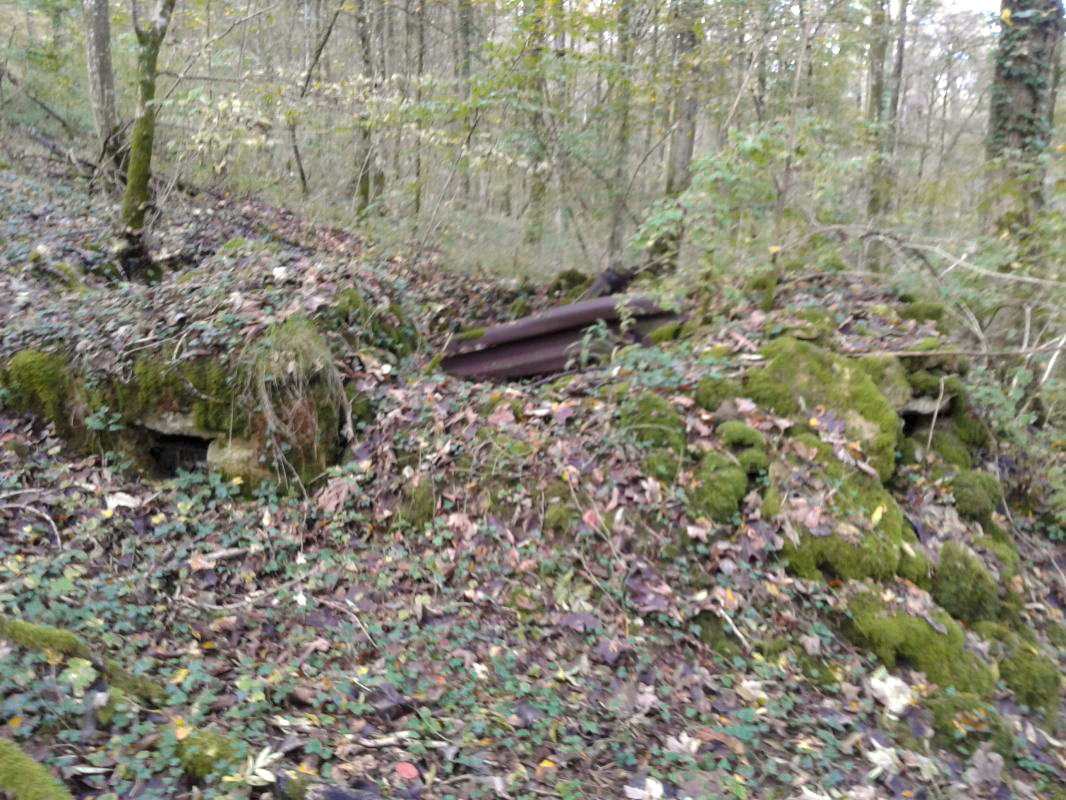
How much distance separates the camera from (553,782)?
378cm

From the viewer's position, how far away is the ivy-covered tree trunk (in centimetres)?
906

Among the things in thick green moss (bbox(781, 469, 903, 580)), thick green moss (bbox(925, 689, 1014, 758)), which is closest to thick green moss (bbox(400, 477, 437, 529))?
thick green moss (bbox(781, 469, 903, 580))

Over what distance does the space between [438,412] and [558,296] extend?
4802 millimetres

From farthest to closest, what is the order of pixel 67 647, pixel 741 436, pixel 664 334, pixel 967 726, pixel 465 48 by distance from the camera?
1. pixel 465 48
2. pixel 664 334
3. pixel 741 436
4. pixel 967 726
5. pixel 67 647

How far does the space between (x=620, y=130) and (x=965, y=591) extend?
8713mm

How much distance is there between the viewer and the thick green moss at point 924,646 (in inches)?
194

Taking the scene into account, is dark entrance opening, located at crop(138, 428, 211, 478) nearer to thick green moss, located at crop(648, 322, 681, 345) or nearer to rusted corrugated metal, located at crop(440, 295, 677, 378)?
rusted corrugated metal, located at crop(440, 295, 677, 378)

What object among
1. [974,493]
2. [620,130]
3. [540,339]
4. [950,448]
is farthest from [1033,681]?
[620,130]

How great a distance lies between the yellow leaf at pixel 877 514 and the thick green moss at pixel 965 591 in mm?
529

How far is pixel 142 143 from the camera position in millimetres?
8852

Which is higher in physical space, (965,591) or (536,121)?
(536,121)

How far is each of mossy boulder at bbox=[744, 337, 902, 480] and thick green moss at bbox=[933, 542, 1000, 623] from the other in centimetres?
85

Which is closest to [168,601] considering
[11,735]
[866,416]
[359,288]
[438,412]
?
[11,735]

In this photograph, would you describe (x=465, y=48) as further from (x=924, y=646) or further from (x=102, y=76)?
(x=924, y=646)
